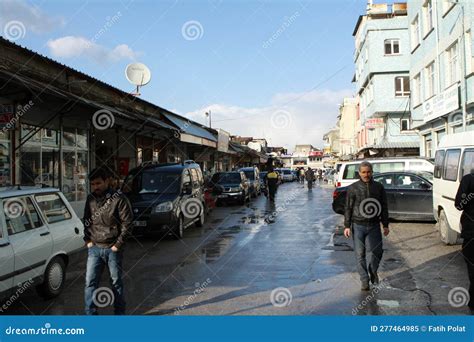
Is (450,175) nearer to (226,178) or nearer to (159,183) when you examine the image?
(159,183)

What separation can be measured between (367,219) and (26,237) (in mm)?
4565

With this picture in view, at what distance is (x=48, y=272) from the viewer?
6.21m

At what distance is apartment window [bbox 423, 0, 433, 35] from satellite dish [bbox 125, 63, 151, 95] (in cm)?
1346

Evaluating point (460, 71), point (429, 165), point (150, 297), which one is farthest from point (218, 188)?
point (150, 297)

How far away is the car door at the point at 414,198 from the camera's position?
12.9 m

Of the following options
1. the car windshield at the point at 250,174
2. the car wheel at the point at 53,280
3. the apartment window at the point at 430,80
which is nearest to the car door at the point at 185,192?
the car wheel at the point at 53,280

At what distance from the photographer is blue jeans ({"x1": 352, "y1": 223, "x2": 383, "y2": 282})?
6374 millimetres

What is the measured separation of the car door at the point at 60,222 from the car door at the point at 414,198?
9387 millimetres

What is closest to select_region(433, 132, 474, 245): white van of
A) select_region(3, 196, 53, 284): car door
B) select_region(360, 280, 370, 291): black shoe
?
select_region(360, 280, 370, 291): black shoe

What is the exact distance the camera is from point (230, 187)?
2173 centimetres

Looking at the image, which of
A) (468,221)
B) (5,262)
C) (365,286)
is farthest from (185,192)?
(468,221)

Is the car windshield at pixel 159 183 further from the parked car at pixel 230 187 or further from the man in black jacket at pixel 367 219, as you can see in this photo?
the parked car at pixel 230 187

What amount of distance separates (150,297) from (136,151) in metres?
15.9

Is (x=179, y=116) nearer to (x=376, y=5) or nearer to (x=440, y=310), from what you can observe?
(x=376, y=5)
